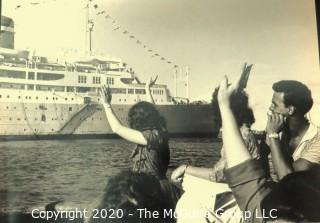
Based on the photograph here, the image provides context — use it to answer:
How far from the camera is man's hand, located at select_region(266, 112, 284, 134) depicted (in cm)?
157

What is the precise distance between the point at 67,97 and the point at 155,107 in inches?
12.8

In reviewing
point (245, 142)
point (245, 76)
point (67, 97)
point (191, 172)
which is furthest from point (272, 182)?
point (67, 97)

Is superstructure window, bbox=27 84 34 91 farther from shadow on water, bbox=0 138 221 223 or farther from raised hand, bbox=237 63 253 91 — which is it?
raised hand, bbox=237 63 253 91

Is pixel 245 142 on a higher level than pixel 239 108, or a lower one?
lower

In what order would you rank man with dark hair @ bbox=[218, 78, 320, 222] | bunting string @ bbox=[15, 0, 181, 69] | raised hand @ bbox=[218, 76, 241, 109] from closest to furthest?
1. man with dark hair @ bbox=[218, 78, 320, 222]
2. raised hand @ bbox=[218, 76, 241, 109]
3. bunting string @ bbox=[15, 0, 181, 69]

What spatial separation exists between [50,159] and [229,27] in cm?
83

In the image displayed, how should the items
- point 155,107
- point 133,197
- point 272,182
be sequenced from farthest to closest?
point 155,107
point 272,182
point 133,197

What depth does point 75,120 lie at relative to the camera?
164 centimetres

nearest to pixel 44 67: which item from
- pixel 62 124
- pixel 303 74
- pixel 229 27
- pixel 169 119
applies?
pixel 62 124

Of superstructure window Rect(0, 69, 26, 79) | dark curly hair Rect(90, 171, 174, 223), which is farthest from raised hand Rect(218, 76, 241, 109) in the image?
superstructure window Rect(0, 69, 26, 79)

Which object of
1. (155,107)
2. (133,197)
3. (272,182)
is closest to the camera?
(133,197)

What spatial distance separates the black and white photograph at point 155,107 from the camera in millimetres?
1502

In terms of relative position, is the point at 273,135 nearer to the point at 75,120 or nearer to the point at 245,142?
the point at 245,142

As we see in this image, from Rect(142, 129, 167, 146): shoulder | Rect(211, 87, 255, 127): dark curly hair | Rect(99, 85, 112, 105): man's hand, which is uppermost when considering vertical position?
Rect(99, 85, 112, 105): man's hand
